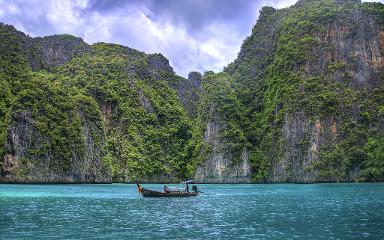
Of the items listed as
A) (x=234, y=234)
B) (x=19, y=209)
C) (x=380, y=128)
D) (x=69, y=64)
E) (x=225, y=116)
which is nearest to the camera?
(x=234, y=234)

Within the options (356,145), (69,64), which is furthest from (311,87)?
(69,64)

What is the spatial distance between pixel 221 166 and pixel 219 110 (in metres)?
16.2

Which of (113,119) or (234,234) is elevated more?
(113,119)

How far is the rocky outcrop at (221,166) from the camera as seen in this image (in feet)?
375

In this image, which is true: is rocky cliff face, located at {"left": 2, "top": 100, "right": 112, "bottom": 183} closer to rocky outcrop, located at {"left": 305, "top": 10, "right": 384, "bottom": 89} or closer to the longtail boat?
the longtail boat

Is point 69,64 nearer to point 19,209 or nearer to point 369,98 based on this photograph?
point 369,98

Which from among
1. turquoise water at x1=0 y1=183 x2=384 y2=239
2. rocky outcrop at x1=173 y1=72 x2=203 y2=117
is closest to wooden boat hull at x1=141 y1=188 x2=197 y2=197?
turquoise water at x1=0 y1=183 x2=384 y2=239

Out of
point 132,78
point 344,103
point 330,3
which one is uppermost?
point 330,3

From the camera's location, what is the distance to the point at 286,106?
112m

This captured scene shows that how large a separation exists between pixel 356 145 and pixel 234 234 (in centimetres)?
8036

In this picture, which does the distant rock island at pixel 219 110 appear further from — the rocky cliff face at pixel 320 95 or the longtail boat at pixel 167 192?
the longtail boat at pixel 167 192

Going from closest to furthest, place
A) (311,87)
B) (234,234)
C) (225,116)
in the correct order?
(234,234)
(311,87)
(225,116)

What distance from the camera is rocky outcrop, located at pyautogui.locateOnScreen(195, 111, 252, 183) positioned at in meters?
114

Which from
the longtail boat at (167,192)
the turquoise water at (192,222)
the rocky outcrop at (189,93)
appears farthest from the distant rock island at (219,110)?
the turquoise water at (192,222)
